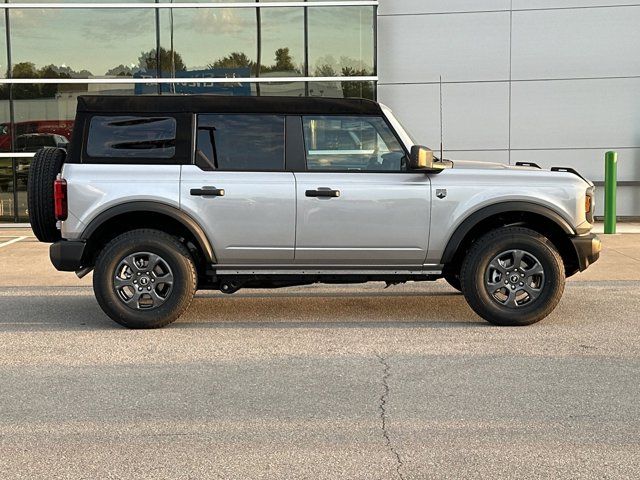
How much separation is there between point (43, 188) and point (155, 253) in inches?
43.3

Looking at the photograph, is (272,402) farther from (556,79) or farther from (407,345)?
(556,79)

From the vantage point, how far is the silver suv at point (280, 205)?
682 cm

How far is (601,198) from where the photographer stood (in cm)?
1559

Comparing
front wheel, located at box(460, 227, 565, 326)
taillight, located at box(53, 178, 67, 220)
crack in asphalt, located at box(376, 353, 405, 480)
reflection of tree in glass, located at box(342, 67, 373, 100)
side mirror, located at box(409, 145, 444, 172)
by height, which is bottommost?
crack in asphalt, located at box(376, 353, 405, 480)

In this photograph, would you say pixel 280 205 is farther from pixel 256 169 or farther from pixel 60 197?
pixel 60 197

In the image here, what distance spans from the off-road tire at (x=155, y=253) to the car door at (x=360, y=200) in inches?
37.4

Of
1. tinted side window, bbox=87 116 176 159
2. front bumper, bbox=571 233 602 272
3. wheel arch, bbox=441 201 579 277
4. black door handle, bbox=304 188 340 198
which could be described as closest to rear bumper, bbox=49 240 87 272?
tinted side window, bbox=87 116 176 159

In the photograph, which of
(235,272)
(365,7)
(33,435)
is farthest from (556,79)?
(33,435)

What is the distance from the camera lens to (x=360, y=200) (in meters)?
6.84

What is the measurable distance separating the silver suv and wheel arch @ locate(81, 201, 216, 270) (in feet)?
0.04

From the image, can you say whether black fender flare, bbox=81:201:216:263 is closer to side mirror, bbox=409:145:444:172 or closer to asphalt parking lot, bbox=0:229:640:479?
asphalt parking lot, bbox=0:229:640:479

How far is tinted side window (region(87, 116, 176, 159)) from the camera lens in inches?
273

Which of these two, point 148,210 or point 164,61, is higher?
point 164,61

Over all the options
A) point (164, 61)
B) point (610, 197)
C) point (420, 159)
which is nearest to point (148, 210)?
point (420, 159)
